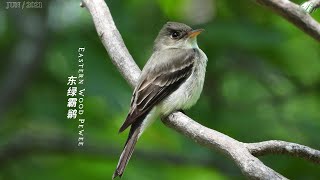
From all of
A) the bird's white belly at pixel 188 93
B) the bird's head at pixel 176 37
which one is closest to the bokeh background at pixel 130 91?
the bird's head at pixel 176 37

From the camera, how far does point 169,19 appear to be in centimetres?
771

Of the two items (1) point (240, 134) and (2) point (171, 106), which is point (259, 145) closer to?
(2) point (171, 106)

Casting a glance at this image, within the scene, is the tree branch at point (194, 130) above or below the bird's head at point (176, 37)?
above

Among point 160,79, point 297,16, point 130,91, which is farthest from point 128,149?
point 130,91

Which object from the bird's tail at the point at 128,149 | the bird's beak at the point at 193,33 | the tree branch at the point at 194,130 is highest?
the tree branch at the point at 194,130

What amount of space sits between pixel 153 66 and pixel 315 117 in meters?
2.16

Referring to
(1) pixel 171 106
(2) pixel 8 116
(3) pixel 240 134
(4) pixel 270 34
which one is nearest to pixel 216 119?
(3) pixel 240 134

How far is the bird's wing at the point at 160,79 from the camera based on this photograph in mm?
5816

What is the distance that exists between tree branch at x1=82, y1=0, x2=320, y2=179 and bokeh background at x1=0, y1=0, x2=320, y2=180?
137 cm

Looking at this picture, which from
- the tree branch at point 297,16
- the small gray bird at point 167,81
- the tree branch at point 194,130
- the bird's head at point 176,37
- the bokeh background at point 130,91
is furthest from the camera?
the bokeh background at point 130,91

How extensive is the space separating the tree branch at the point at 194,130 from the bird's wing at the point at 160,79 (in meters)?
0.25

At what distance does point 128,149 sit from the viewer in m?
5.45

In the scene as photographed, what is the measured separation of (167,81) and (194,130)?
1629mm

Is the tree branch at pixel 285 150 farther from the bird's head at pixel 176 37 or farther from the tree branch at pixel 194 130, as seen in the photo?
the bird's head at pixel 176 37
